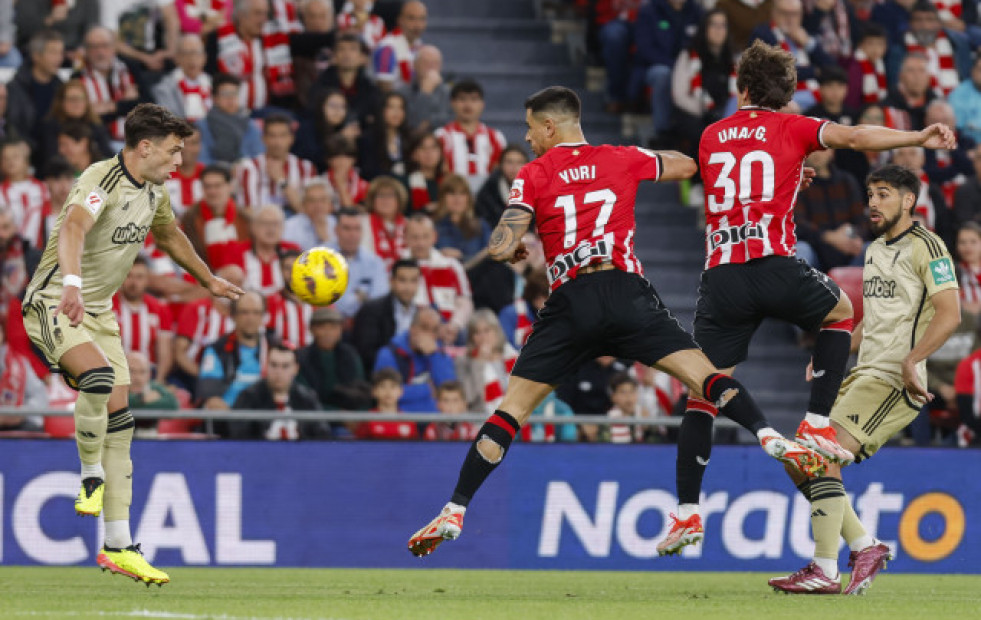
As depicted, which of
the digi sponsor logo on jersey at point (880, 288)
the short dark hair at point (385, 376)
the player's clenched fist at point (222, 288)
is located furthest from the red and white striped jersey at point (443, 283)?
the digi sponsor logo on jersey at point (880, 288)

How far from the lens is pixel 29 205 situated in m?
14.8

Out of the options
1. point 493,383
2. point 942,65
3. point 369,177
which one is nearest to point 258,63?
point 369,177

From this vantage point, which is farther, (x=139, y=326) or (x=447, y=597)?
(x=139, y=326)

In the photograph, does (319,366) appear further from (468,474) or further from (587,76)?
(587,76)

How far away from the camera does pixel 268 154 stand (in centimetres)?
1591

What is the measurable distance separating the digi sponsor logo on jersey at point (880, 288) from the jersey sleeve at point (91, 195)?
4.27 metres

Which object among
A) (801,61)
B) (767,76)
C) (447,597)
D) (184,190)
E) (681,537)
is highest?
(801,61)

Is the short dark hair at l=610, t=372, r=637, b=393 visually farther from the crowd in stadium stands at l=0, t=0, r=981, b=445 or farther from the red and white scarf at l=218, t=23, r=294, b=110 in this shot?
the red and white scarf at l=218, t=23, r=294, b=110

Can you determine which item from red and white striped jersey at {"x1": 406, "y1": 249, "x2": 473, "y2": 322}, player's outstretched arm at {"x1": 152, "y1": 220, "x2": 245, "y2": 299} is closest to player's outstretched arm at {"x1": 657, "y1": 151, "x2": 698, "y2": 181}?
player's outstretched arm at {"x1": 152, "y1": 220, "x2": 245, "y2": 299}

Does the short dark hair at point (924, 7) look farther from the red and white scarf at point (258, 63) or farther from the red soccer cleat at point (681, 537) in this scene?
the red soccer cleat at point (681, 537)

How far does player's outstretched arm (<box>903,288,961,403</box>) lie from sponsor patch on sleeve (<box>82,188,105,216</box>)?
4.42 m

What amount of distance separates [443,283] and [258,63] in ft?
10.4

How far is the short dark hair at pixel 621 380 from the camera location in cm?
1439

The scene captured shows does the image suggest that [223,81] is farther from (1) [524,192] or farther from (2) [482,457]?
(2) [482,457]
